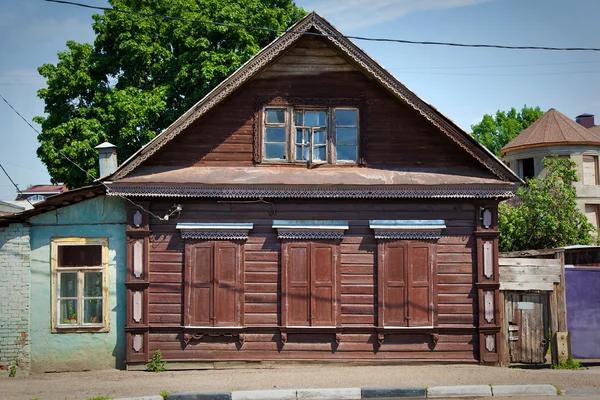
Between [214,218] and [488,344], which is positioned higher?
[214,218]

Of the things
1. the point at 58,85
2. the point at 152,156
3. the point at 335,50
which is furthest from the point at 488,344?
the point at 58,85

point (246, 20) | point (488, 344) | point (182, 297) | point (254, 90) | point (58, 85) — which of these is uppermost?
point (246, 20)

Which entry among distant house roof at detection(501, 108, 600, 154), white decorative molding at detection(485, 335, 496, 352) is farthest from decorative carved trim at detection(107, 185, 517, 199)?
distant house roof at detection(501, 108, 600, 154)

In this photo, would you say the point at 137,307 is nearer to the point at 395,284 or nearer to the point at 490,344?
the point at 395,284

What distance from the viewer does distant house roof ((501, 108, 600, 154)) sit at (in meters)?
37.4

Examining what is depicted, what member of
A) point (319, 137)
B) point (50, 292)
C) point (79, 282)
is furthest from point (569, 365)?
point (50, 292)

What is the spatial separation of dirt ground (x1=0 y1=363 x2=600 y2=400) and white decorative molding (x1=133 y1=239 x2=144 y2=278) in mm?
2055

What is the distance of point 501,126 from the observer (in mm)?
72062

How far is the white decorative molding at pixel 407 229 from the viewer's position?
1392cm

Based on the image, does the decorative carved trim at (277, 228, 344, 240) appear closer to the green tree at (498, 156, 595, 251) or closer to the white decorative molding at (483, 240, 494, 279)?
the white decorative molding at (483, 240, 494, 279)

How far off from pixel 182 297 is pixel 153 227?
1621 mm

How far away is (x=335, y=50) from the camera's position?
46.9 feet

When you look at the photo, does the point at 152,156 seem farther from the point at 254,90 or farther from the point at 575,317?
the point at 575,317

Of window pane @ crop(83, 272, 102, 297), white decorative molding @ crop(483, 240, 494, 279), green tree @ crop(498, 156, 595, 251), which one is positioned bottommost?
window pane @ crop(83, 272, 102, 297)
